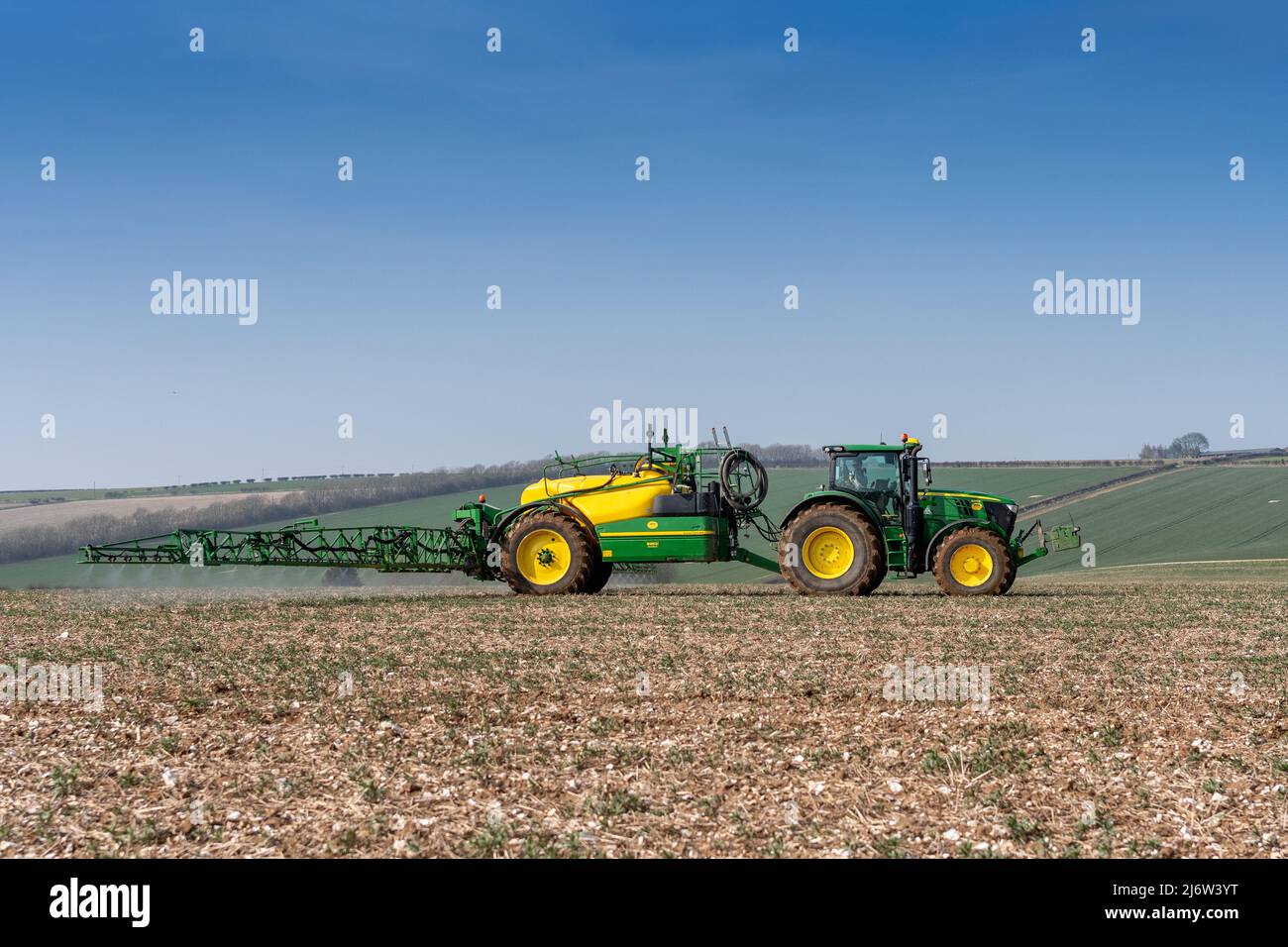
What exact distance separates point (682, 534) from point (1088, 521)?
2136 inches

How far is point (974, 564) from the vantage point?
21828mm

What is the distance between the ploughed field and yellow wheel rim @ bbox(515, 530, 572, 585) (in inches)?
225

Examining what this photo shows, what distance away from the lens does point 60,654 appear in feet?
47.8

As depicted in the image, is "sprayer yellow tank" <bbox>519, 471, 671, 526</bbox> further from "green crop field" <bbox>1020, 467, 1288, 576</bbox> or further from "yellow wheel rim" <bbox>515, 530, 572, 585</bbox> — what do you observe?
"green crop field" <bbox>1020, 467, 1288, 576</bbox>

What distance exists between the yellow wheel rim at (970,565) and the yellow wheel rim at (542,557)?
8321 millimetres

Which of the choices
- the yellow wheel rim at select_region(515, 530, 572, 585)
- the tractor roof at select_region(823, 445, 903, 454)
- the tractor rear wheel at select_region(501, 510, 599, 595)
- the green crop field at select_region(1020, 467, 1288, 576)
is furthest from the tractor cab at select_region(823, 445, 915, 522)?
the green crop field at select_region(1020, 467, 1288, 576)

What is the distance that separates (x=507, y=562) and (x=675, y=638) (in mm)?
8074

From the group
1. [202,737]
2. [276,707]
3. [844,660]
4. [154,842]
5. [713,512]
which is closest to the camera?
[154,842]

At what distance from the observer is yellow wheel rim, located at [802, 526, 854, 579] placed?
21875 mm

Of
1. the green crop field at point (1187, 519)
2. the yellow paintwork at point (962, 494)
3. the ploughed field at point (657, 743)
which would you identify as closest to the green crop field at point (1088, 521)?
the green crop field at point (1187, 519)

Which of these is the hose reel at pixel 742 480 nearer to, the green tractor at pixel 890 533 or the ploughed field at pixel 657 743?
the green tractor at pixel 890 533

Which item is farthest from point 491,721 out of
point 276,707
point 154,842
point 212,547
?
point 212,547
